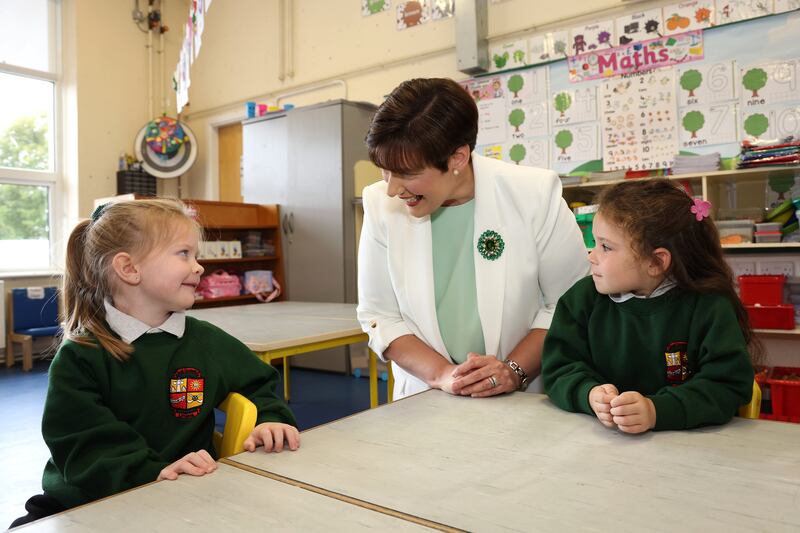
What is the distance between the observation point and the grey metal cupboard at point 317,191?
4.77 m

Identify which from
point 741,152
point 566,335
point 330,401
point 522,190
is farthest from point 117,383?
point 741,152

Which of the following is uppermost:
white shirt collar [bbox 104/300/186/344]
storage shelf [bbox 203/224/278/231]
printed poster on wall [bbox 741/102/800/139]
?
printed poster on wall [bbox 741/102/800/139]

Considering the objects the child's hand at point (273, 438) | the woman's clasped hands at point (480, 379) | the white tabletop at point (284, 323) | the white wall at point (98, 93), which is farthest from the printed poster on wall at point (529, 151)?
the white wall at point (98, 93)

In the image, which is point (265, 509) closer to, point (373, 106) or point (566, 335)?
point (566, 335)

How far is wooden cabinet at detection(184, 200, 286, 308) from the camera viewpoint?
4911 mm

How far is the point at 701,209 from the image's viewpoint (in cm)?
112

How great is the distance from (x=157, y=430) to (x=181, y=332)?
0.60 ft

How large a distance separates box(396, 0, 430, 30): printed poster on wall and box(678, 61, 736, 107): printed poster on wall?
6.67ft

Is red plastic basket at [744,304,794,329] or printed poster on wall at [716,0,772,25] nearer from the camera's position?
red plastic basket at [744,304,794,329]

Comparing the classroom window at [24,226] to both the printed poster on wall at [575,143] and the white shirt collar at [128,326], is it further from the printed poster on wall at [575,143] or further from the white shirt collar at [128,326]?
the white shirt collar at [128,326]

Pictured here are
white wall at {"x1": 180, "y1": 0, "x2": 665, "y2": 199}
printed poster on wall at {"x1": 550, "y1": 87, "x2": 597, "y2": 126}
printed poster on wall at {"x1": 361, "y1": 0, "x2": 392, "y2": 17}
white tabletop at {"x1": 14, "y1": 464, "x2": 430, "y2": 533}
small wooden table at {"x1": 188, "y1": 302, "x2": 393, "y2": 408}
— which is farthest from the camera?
printed poster on wall at {"x1": 361, "y1": 0, "x2": 392, "y2": 17}

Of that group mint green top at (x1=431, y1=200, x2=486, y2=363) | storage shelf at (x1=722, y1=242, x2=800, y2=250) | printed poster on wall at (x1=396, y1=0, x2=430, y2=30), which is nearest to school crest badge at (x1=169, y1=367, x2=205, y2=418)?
mint green top at (x1=431, y1=200, x2=486, y2=363)

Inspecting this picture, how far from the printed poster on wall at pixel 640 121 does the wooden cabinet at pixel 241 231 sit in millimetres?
2729

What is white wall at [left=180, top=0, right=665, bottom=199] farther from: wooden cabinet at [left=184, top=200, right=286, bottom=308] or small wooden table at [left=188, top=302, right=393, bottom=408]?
small wooden table at [left=188, top=302, right=393, bottom=408]
